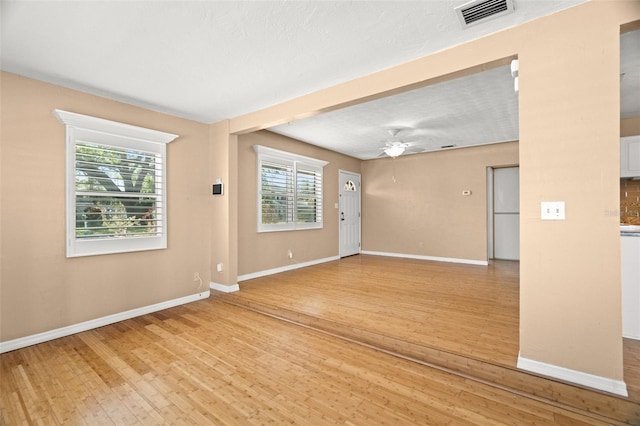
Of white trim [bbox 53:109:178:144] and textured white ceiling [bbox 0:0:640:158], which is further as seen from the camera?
white trim [bbox 53:109:178:144]

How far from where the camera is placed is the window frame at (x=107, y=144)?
2955mm

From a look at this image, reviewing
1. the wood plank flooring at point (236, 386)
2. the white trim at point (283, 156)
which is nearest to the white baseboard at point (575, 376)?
the wood plank flooring at point (236, 386)

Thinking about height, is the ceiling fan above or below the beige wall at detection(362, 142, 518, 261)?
above

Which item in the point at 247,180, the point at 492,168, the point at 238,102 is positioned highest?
the point at 238,102

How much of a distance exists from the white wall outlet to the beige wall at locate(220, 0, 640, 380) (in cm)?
3

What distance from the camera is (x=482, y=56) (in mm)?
2176

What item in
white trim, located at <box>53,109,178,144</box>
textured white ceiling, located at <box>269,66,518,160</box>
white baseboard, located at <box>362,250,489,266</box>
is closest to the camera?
white trim, located at <box>53,109,178,144</box>

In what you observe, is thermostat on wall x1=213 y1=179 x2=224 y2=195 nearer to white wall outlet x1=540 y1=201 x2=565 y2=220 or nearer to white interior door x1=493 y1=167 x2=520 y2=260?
white wall outlet x1=540 y1=201 x2=565 y2=220

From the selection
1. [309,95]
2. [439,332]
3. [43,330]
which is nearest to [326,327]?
[439,332]

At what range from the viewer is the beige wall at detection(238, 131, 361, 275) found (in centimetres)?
474

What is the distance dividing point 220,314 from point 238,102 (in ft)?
8.51

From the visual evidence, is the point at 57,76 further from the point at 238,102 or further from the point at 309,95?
the point at 309,95

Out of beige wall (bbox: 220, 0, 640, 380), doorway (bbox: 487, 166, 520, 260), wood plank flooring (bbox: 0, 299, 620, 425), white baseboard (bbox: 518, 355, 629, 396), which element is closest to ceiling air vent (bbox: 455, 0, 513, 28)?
beige wall (bbox: 220, 0, 640, 380)

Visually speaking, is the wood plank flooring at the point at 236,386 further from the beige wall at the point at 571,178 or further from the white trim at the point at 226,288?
the white trim at the point at 226,288
